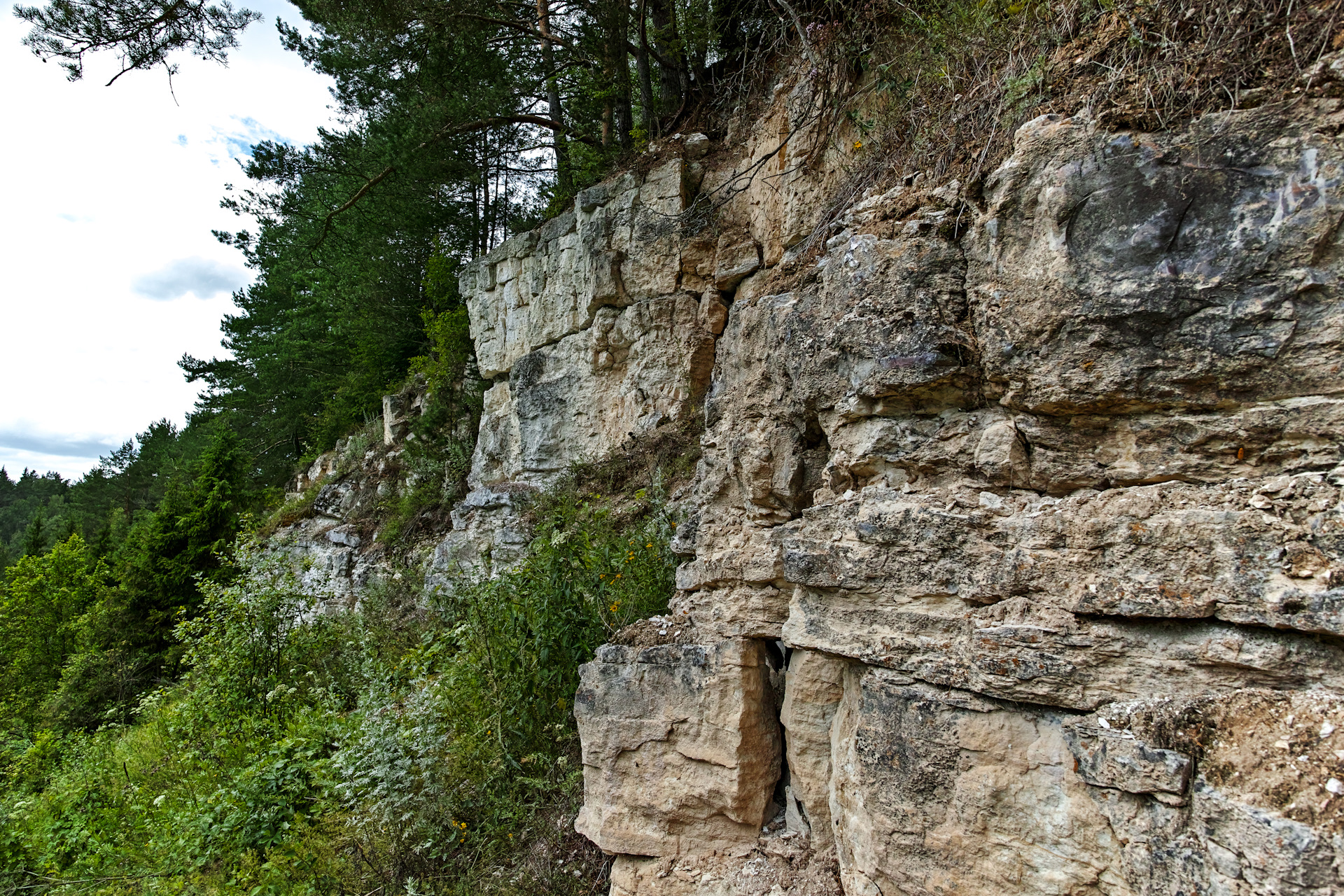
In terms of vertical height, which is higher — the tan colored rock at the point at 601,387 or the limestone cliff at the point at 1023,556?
the tan colored rock at the point at 601,387

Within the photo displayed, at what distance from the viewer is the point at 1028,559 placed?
2.34 metres

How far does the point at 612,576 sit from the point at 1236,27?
15.2ft

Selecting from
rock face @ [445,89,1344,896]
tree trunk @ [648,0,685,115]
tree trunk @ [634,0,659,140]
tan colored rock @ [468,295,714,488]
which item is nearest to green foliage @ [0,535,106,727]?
tan colored rock @ [468,295,714,488]

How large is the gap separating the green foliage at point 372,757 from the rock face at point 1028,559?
1207mm

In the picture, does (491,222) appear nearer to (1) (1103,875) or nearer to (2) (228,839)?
(2) (228,839)

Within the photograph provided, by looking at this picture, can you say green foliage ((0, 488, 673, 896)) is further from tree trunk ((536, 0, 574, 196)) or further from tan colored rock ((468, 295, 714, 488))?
tree trunk ((536, 0, 574, 196))

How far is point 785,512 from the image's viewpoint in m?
3.61

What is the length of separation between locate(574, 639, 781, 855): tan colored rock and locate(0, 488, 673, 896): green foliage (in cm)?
81

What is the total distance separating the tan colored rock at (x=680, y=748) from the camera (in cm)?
348

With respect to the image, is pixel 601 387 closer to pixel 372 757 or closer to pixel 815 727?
pixel 372 757

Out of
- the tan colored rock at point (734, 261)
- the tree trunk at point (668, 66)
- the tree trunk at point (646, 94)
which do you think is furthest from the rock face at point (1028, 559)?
the tree trunk at point (668, 66)

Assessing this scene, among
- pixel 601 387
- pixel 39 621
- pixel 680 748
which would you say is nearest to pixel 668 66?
pixel 601 387

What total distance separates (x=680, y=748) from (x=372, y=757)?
2.54 metres

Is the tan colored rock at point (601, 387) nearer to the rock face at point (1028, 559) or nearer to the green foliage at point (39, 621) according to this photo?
the rock face at point (1028, 559)
